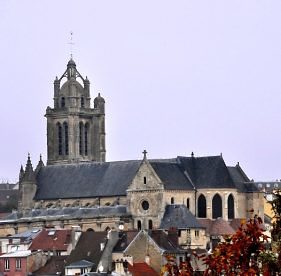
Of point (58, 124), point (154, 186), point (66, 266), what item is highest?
point (58, 124)

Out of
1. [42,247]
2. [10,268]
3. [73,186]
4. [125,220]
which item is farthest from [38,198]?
[10,268]

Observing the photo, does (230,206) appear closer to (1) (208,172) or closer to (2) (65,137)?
(1) (208,172)

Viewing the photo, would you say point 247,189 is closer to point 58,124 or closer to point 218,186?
point 218,186

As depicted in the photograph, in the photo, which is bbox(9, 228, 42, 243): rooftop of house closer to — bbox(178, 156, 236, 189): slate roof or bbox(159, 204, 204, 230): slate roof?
bbox(159, 204, 204, 230): slate roof

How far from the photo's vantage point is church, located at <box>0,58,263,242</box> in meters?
106

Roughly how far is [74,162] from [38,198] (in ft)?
42.7

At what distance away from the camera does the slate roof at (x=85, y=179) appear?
366ft

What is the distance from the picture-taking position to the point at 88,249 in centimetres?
8650

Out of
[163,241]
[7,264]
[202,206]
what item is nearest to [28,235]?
[202,206]

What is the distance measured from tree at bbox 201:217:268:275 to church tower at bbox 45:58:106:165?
10701 cm

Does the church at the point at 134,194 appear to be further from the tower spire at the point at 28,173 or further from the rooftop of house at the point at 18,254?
the rooftop of house at the point at 18,254

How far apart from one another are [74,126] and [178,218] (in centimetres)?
3183

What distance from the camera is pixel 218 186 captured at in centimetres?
10794

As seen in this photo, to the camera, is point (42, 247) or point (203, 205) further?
point (203, 205)
